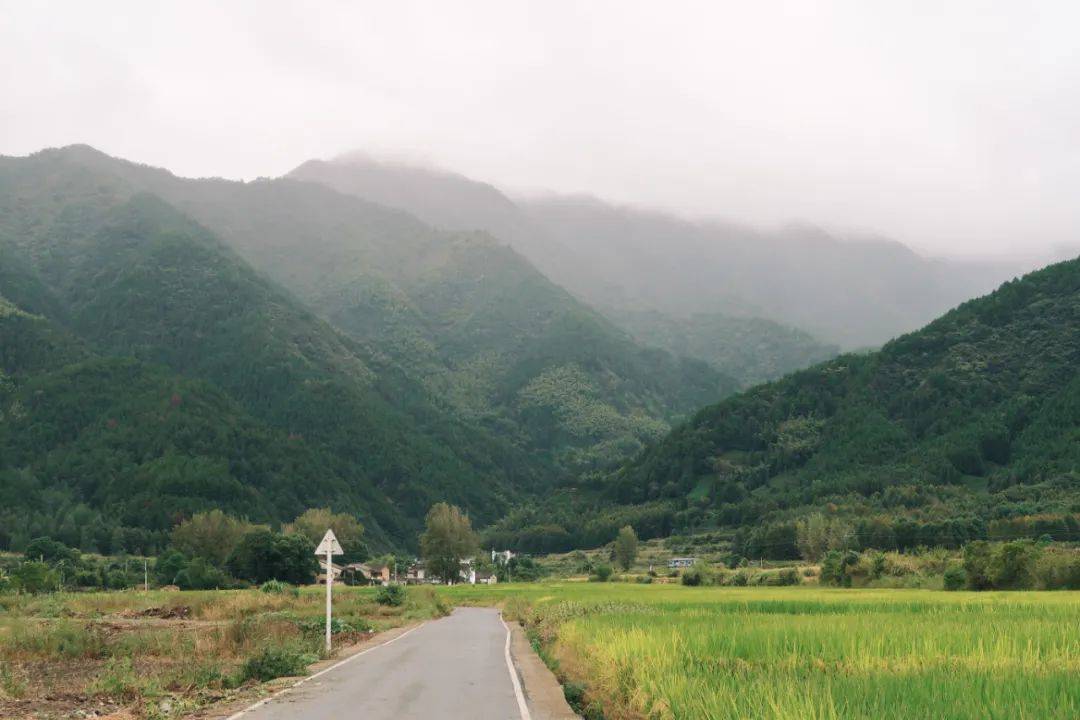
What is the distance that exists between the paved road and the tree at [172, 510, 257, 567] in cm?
11658

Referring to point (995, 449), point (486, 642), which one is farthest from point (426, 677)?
point (995, 449)

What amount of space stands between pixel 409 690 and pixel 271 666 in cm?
459

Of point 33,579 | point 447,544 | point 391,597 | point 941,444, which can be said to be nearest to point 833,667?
point 391,597

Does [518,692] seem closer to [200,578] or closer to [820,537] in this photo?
[200,578]

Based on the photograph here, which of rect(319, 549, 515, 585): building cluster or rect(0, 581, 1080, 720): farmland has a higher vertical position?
rect(0, 581, 1080, 720): farmland

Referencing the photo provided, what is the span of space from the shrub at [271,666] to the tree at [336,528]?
13036 centimetres

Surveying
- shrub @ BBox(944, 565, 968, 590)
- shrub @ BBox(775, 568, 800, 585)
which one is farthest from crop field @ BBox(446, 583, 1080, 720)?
shrub @ BBox(775, 568, 800, 585)

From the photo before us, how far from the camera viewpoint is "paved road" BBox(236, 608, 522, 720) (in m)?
14.7

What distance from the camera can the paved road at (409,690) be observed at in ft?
48.2

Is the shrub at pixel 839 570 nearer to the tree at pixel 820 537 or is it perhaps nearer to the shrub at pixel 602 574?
the tree at pixel 820 537

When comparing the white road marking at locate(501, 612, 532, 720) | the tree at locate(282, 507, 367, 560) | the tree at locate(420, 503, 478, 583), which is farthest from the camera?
the tree at locate(282, 507, 367, 560)

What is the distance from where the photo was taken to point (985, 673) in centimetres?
1128

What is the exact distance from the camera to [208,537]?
13850 cm

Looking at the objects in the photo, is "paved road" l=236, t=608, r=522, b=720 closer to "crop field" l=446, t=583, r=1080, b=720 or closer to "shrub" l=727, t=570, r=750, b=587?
"crop field" l=446, t=583, r=1080, b=720
